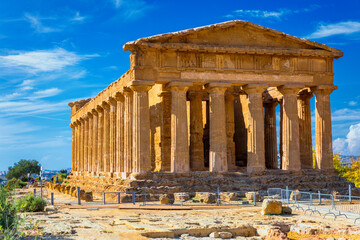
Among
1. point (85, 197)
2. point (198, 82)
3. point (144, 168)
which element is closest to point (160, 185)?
point (144, 168)

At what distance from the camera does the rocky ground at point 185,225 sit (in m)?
16.3

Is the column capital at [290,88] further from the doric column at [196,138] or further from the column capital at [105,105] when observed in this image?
the column capital at [105,105]

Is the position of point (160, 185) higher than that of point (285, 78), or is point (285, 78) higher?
point (285, 78)

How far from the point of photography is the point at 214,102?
32.8 meters

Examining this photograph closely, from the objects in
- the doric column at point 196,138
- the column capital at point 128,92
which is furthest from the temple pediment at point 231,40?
the doric column at point 196,138

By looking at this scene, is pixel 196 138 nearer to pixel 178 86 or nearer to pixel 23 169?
pixel 178 86

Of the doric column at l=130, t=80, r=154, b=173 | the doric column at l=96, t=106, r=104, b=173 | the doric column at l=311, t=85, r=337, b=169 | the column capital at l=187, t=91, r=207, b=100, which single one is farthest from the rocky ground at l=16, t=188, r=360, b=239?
the doric column at l=96, t=106, r=104, b=173

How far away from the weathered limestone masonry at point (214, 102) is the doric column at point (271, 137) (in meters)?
4.31

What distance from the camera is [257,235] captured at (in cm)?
1736

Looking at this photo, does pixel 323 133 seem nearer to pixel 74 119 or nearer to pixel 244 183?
pixel 244 183

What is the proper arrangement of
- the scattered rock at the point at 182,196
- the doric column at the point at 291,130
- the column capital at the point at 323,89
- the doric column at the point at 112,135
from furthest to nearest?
the doric column at the point at 112,135 → the column capital at the point at 323,89 → the doric column at the point at 291,130 → the scattered rock at the point at 182,196

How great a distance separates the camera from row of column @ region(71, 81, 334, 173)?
3155cm

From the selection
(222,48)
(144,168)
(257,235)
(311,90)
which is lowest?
(257,235)

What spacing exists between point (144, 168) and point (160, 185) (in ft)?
5.38
